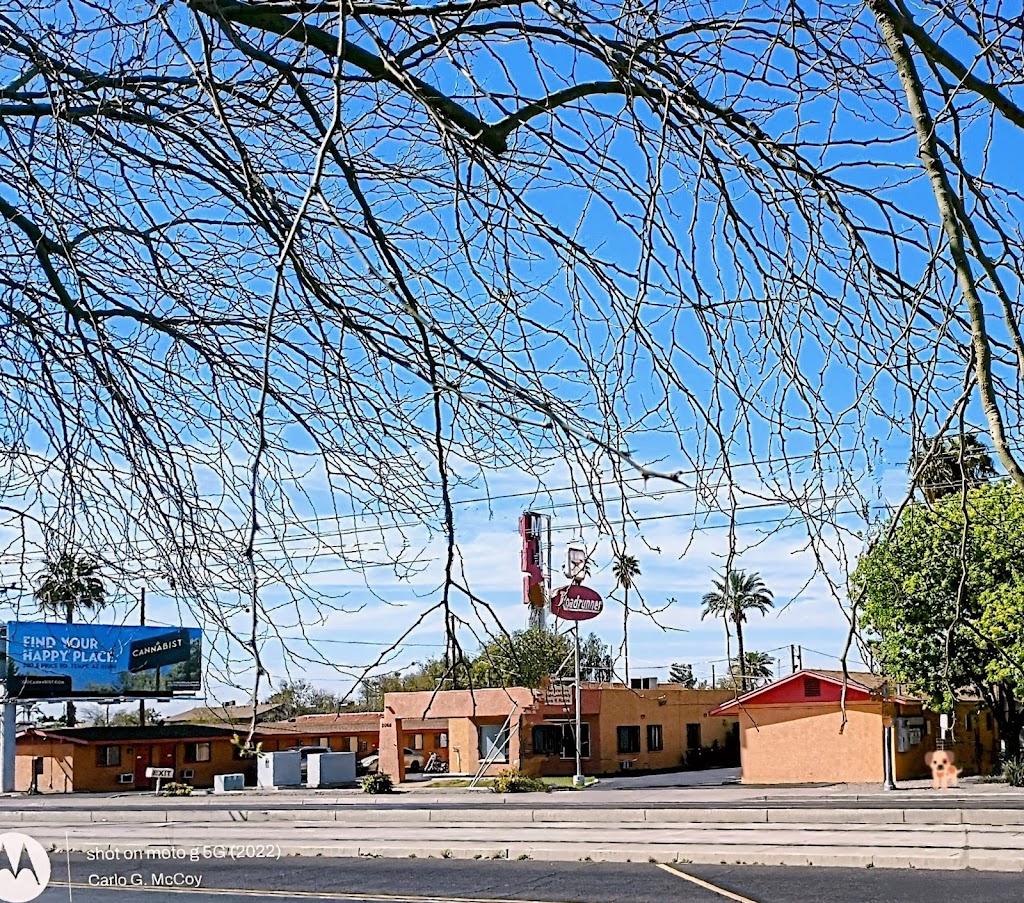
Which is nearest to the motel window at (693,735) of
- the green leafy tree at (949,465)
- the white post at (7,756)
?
the white post at (7,756)

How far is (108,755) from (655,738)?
21156mm

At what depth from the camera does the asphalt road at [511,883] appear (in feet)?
37.0

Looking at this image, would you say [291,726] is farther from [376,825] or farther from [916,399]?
[916,399]

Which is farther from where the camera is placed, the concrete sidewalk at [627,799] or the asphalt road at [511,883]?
the concrete sidewalk at [627,799]

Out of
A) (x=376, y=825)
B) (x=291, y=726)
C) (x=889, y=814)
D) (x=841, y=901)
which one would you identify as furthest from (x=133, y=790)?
(x=841, y=901)

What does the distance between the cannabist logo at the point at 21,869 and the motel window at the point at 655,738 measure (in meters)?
31.9

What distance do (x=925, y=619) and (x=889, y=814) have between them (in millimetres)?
13271

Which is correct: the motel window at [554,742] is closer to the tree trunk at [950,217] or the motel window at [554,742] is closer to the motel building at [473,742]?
the motel building at [473,742]

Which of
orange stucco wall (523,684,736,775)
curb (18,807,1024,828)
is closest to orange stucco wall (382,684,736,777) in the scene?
orange stucco wall (523,684,736,775)

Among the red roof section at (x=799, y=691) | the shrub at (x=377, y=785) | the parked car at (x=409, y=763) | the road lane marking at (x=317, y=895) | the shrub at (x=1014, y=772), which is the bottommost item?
the parked car at (x=409, y=763)

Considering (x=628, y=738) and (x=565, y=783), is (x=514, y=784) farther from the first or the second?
(x=628, y=738)

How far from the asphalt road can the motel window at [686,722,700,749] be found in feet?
114

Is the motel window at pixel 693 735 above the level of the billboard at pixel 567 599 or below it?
below

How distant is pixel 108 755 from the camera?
155 feet
